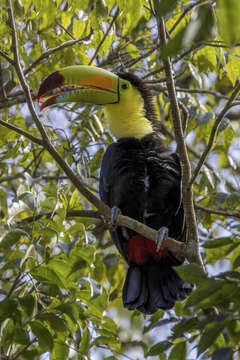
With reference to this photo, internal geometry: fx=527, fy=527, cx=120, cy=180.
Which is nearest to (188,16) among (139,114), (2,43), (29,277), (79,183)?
(139,114)

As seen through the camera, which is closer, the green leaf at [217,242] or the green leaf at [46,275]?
the green leaf at [217,242]

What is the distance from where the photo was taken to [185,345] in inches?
98.3

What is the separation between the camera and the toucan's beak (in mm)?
3838

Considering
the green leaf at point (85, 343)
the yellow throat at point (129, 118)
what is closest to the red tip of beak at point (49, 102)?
the yellow throat at point (129, 118)

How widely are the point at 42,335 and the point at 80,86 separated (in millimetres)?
2273

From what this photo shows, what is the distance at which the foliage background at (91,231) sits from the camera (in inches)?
81.7

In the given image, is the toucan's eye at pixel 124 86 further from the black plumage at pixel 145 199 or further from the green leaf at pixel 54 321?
the green leaf at pixel 54 321

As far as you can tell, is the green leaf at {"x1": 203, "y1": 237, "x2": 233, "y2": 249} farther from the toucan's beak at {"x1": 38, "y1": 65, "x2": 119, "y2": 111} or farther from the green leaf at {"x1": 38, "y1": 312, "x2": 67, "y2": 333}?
the toucan's beak at {"x1": 38, "y1": 65, "x2": 119, "y2": 111}

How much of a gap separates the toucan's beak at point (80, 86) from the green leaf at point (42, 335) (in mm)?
1868

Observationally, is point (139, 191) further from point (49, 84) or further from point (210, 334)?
point (210, 334)

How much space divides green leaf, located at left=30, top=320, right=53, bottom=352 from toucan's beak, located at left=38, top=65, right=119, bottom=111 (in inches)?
73.5

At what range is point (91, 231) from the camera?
3.29 meters

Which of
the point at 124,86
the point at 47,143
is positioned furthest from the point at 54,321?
the point at 124,86

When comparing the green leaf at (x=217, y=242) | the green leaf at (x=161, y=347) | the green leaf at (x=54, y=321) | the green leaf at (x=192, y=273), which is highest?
the green leaf at (x=217, y=242)
